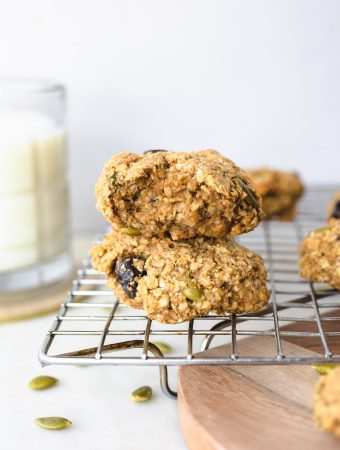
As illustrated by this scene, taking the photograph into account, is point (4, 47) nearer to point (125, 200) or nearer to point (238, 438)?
point (125, 200)

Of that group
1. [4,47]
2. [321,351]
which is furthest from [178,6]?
[321,351]

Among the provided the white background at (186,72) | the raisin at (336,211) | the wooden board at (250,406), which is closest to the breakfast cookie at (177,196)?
the wooden board at (250,406)

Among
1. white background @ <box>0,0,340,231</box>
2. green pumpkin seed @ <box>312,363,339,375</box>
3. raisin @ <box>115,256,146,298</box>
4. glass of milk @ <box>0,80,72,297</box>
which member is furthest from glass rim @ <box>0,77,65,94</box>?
green pumpkin seed @ <box>312,363,339,375</box>

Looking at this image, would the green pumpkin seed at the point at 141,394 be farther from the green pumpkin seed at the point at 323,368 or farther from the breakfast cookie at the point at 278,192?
the breakfast cookie at the point at 278,192

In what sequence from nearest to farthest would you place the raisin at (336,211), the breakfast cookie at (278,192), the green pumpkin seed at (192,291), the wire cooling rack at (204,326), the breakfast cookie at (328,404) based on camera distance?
the breakfast cookie at (328,404), the wire cooling rack at (204,326), the green pumpkin seed at (192,291), the raisin at (336,211), the breakfast cookie at (278,192)

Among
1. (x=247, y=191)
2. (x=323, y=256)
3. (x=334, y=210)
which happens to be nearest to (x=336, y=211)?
(x=334, y=210)

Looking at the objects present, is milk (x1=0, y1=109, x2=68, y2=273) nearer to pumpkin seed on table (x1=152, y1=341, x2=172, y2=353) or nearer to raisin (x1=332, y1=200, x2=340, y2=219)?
pumpkin seed on table (x1=152, y1=341, x2=172, y2=353)
